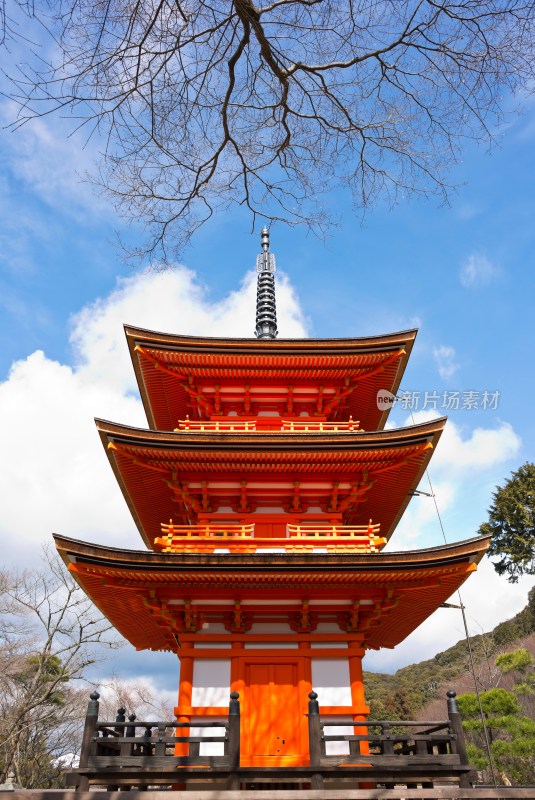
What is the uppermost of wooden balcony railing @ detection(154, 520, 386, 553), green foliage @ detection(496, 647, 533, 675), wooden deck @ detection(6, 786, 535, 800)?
green foliage @ detection(496, 647, 533, 675)

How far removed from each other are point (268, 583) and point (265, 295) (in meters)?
13.2

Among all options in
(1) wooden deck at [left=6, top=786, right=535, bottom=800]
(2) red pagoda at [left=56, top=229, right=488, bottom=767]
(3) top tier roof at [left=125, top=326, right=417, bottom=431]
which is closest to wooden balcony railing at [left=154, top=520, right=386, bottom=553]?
(2) red pagoda at [left=56, top=229, right=488, bottom=767]

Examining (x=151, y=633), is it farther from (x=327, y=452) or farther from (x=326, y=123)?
(x=326, y=123)

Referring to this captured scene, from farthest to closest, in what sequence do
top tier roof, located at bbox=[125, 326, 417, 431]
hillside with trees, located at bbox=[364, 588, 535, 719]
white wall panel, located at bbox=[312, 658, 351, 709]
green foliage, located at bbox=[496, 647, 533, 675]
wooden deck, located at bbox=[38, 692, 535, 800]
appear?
1. hillside with trees, located at bbox=[364, 588, 535, 719]
2. green foliage, located at bbox=[496, 647, 533, 675]
3. top tier roof, located at bbox=[125, 326, 417, 431]
4. white wall panel, located at bbox=[312, 658, 351, 709]
5. wooden deck, located at bbox=[38, 692, 535, 800]

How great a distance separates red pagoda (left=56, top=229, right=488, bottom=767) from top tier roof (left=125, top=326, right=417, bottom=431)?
5 centimetres

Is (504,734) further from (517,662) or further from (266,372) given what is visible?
(266,372)

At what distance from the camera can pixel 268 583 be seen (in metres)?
11.7

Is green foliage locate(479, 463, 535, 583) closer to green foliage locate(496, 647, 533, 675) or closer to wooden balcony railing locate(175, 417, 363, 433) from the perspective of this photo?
green foliage locate(496, 647, 533, 675)

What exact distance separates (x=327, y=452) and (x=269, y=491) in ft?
6.73

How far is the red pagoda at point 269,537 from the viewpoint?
37.4 ft

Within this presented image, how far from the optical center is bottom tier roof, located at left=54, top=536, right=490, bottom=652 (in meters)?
11.2

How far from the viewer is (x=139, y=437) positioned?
12.9 meters

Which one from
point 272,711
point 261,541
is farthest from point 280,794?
point 261,541

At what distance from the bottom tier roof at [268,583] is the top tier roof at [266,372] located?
5.53 metres
